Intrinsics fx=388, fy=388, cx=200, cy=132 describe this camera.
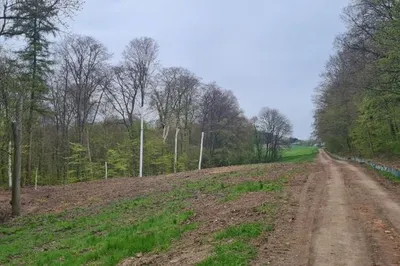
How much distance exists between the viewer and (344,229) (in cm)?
923

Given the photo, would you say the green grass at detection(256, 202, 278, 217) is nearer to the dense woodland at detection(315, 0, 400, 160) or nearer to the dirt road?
the dirt road

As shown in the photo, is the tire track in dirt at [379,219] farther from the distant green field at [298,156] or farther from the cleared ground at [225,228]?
the distant green field at [298,156]

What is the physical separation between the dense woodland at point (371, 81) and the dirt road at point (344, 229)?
29.6 ft

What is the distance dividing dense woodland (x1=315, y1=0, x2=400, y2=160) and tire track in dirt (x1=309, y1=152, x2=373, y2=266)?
1115cm

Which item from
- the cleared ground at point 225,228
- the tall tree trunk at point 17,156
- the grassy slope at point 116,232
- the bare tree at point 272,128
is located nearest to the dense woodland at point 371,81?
the cleared ground at point 225,228

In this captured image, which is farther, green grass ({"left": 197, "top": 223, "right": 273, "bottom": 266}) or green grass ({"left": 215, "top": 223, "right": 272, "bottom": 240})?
green grass ({"left": 215, "top": 223, "right": 272, "bottom": 240})

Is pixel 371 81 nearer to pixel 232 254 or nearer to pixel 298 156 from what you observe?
pixel 232 254

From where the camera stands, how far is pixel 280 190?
15.3m

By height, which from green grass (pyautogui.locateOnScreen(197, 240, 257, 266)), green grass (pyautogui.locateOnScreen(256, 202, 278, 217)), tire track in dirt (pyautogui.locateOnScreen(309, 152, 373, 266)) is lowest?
green grass (pyautogui.locateOnScreen(197, 240, 257, 266))

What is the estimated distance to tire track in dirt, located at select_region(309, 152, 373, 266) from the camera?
23.2ft

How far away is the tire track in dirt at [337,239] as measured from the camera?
708cm

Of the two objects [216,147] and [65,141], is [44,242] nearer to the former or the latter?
[65,141]

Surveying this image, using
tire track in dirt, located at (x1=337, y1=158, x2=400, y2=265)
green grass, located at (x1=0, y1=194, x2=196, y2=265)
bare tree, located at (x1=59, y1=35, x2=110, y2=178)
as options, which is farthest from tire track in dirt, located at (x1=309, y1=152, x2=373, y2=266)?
bare tree, located at (x1=59, y1=35, x2=110, y2=178)

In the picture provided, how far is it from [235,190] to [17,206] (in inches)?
438
